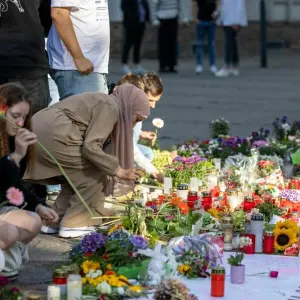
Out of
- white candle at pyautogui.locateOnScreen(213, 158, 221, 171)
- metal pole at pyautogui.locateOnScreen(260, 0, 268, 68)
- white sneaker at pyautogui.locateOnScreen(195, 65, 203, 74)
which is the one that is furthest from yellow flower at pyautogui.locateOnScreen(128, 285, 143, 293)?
metal pole at pyautogui.locateOnScreen(260, 0, 268, 68)

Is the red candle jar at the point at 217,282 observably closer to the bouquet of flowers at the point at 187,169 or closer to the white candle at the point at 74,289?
the white candle at the point at 74,289

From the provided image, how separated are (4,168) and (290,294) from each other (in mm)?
1586

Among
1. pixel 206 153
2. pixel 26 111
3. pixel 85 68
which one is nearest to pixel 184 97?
pixel 206 153

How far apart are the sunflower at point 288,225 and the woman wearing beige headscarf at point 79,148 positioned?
0.93 metres

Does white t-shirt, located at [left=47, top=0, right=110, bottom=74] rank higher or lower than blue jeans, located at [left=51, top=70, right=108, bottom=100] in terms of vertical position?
higher

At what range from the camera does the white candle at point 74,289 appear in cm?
521

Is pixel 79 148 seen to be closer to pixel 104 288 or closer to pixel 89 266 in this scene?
pixel 89 266

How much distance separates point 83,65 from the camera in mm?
7562

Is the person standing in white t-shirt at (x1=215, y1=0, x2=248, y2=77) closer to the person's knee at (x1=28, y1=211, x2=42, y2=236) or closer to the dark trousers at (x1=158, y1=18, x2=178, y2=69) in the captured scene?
the dark trousers at (x1=158, y1=18, x2=178, y2=69)

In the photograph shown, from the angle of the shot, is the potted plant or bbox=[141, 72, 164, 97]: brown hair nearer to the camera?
the potted plant

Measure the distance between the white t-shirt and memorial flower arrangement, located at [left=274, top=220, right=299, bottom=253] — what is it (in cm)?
199

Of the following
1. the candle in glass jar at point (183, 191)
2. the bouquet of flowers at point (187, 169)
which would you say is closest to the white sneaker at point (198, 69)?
the bouquet of flowers at point (187, 169)

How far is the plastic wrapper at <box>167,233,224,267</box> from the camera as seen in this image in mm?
5996

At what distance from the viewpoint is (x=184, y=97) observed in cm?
1512
